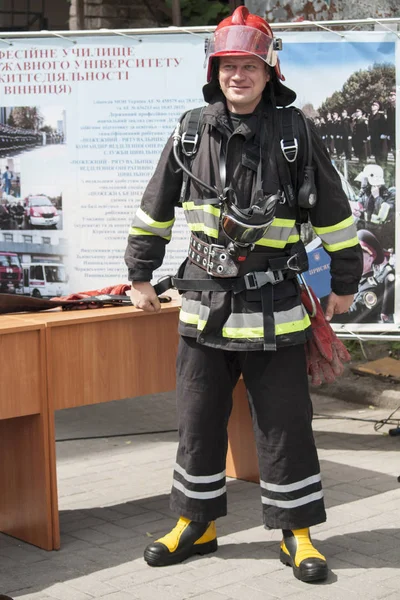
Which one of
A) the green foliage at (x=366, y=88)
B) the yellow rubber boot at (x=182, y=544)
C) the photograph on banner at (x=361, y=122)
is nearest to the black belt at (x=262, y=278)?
the yellow rubber boot at (x=182, y=544)

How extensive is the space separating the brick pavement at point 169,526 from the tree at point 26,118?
1.96 meters

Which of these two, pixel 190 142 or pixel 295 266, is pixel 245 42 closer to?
pixel 190 142

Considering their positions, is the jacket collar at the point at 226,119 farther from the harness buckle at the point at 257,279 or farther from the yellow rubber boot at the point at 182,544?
the yellow rubber boot at the point at 182,544

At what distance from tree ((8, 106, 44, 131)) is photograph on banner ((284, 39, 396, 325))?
1525 mm

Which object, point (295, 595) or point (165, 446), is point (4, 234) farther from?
point (295, 595)

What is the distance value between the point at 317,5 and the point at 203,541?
13.5 feet

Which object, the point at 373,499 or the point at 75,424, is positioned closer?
the point at 373,499

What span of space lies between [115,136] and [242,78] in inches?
85.4

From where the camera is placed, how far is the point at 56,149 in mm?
6574

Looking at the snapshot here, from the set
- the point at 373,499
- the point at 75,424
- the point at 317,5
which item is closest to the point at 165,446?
the point at 75,424

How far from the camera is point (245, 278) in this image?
4.45 metres

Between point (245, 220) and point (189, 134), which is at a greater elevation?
point (189, 134)

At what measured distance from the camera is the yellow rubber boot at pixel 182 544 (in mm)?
4637

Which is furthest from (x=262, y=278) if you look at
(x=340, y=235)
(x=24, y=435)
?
(x=24, y=435)
